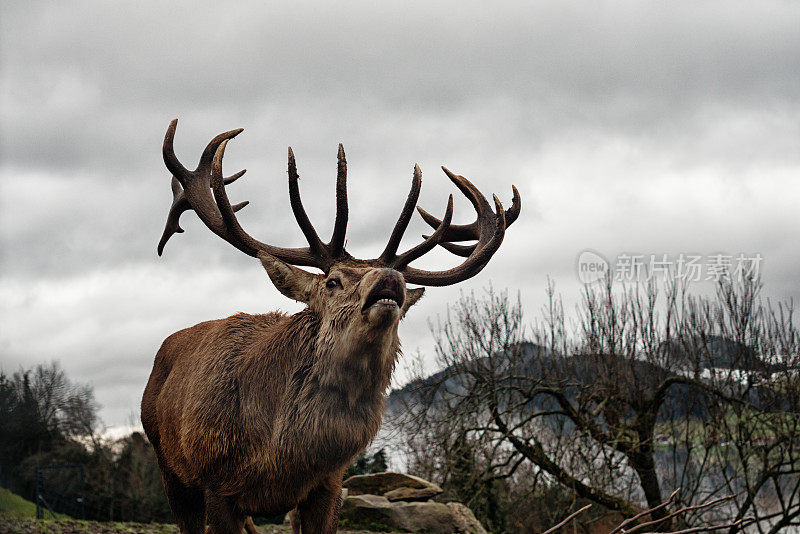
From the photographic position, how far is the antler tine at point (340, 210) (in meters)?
4.14

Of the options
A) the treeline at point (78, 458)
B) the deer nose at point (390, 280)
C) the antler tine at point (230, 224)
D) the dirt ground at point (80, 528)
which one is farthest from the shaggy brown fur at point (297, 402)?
the treeline at point (78, 458)

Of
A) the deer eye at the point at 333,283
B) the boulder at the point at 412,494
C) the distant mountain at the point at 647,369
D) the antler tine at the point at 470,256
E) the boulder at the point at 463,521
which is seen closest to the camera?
the deer eye at the point at 333,283

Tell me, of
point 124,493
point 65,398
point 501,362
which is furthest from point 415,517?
point 65,398

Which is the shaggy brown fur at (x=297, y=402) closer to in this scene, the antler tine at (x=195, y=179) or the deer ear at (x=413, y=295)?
the deer ear at (x=413, y=295)

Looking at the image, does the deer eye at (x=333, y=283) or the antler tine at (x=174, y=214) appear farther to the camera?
the antler tine at (x=174, y=214)

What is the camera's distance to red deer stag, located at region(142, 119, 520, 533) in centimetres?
381

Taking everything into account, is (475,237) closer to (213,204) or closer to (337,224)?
(337,224)

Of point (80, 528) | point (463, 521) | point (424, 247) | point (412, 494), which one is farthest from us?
point (412, 494)

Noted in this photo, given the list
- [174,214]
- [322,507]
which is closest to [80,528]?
[174,214]

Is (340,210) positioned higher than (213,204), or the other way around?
(213,204)

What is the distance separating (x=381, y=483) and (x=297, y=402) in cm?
970

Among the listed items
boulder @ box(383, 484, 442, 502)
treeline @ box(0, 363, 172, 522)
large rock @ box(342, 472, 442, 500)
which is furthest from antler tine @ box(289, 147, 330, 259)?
treeline @ box(0, 363, 172, 522)

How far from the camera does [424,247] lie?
448 centimetres

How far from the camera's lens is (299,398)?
3.89m
